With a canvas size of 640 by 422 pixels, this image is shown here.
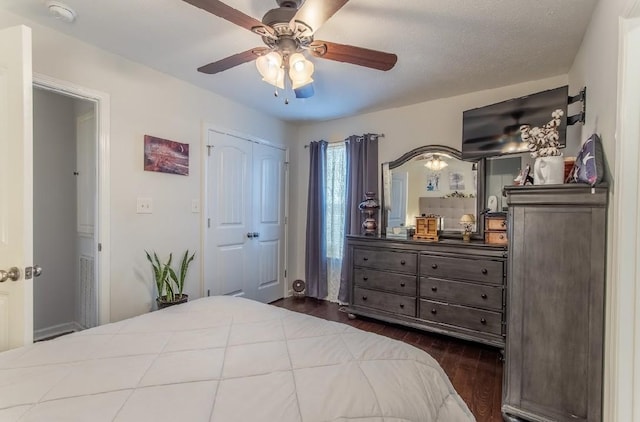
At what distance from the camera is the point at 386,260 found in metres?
3.16

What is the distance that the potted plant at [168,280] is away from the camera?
2.58 metres

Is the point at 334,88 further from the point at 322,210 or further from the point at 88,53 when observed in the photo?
the point at 88,53

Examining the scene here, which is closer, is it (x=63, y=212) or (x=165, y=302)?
(x=165, y=302)

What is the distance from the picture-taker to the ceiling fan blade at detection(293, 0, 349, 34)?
131cm

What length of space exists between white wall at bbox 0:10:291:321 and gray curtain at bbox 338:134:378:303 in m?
1.68

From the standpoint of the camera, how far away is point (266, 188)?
386 cm

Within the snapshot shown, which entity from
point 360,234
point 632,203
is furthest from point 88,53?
point 632,203

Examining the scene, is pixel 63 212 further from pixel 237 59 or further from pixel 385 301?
→ pixel 385 301

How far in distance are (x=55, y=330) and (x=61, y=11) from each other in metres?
2.65

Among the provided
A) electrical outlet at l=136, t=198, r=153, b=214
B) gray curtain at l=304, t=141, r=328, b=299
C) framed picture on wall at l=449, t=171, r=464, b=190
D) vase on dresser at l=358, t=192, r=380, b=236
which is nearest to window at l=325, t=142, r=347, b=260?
gray curtain at l=304, t=141, r=328, b=299

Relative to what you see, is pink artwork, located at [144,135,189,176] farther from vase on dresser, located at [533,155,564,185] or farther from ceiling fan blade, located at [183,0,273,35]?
vase on dresser, located at [533,155,564,185]

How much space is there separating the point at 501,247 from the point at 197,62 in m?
2.87

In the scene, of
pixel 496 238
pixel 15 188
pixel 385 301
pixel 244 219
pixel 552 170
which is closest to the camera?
pixel 15 188

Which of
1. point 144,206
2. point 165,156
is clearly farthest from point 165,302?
point 165,156
